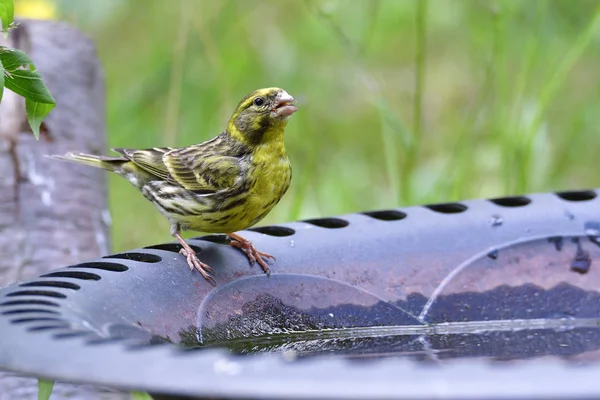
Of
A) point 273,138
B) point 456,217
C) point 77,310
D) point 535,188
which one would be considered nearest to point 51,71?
point 273,138

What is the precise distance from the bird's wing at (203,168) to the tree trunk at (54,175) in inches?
19.8

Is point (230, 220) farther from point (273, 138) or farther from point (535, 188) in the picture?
point (535, 188)

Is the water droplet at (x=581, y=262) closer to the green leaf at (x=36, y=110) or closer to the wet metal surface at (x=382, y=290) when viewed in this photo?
the wet metal surface at (x=382, y=290)

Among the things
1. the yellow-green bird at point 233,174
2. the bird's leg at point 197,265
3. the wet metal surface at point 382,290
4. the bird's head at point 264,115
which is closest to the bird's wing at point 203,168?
the yellow-green bird at point 233,174

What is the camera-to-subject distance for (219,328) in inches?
96.1

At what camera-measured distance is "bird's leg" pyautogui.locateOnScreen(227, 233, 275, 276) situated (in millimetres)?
2707

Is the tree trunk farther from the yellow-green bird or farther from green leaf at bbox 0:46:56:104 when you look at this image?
green leaf at bbox 0:46:56:104

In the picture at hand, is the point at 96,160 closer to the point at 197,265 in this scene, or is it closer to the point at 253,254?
the point at 253,254

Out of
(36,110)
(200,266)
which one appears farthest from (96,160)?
(36,110)

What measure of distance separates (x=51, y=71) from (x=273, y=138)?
1.08 meters

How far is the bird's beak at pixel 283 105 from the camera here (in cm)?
337

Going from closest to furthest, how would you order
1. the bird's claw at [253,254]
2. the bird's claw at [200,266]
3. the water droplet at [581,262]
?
the bird's claw at [200,266], the bird's claw at [253,254], the water droplet at [581,262]

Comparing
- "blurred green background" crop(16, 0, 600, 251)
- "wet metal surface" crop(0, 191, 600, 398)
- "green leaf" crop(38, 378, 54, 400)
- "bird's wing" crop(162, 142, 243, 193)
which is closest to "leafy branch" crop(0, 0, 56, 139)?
"wet metal surface" crop(0, 191, 600, 398)

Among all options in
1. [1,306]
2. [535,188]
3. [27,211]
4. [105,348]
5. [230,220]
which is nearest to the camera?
[105,348]
